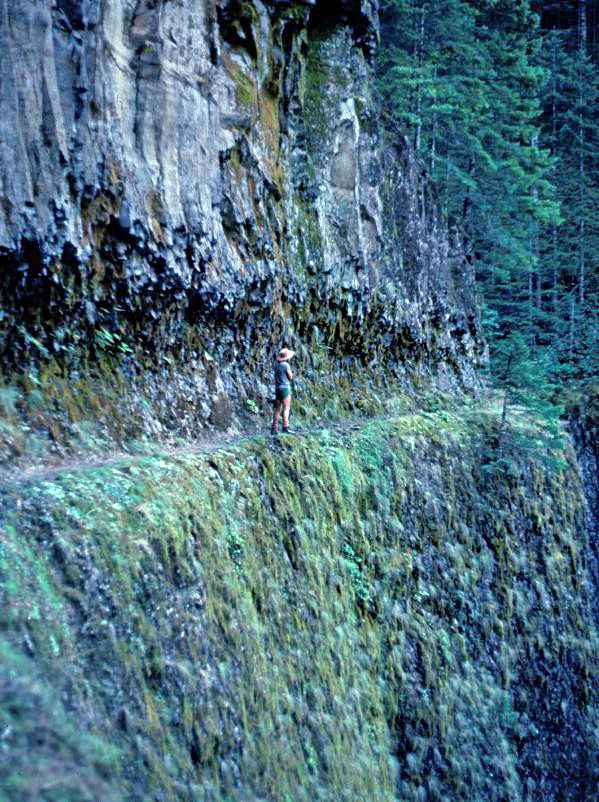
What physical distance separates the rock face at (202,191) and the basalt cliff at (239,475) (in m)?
0.05

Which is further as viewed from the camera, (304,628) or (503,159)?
(503,159)

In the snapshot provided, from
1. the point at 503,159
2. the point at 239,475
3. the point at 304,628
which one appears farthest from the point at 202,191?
the point at 503,159

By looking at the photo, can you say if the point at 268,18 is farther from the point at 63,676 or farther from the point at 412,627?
the point at 63,676

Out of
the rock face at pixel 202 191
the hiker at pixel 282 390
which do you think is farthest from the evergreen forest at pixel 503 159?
the hiker at pixel 282 390

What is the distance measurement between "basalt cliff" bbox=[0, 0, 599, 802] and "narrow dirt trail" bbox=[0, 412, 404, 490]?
0.23 ft

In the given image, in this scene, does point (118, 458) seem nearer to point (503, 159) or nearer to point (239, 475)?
point (239, 475)

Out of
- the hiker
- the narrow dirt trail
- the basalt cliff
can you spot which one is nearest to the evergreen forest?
the basalt cliff

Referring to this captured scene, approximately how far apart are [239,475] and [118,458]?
160 cm

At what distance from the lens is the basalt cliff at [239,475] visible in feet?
20.1

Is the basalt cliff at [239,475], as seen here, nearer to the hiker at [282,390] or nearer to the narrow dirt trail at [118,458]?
the narrow dirt trail at [118,458]

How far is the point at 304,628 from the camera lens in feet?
29.9

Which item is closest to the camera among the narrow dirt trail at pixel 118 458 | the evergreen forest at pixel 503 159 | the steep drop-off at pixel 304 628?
the steep drop-off at pixel 304 628

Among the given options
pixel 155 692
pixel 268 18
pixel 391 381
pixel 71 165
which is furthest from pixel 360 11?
pixel 155 692

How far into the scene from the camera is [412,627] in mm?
11758
